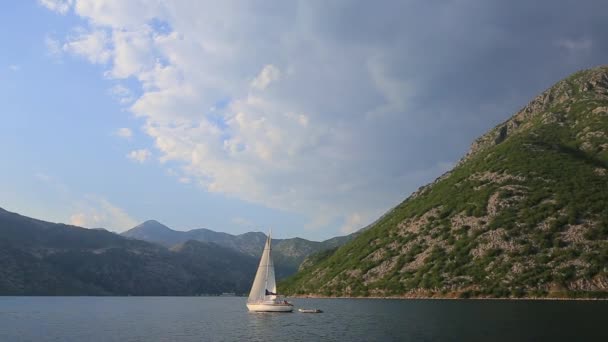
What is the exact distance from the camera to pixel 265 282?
124938mm

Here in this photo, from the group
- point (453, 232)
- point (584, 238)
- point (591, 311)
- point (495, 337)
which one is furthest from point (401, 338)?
point (453, 232)

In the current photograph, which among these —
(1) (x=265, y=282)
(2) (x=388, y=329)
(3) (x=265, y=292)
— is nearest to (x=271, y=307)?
(3) (x=265, y=292)

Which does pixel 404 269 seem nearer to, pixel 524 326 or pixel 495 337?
pixel 524 326

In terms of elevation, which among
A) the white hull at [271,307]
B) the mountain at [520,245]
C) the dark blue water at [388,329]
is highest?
the mountain at [520,245]

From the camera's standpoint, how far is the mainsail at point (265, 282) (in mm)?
122750

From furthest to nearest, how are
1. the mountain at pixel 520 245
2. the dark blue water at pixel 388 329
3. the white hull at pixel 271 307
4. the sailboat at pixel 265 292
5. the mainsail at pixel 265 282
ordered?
the mountain at pixel 520 245 < the white hull at pixel 271 307 < the sailboat at pixel 265 292 < the mainsail at pixel 265 282 < the dark blue water at pixel 388 329

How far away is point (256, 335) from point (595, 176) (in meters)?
157

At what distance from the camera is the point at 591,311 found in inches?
3743

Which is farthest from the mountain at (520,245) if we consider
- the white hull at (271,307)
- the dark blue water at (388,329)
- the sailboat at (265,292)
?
the sailboat at (265,292)

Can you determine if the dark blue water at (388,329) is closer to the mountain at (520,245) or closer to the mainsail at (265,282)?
the mainsail at (265,282)

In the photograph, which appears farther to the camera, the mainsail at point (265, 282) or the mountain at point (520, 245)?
the mountain at point (520, 245)

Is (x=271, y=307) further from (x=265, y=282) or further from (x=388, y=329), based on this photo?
(x=388, y=329)

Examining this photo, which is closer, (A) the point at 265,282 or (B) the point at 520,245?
(A) the point at 265,282

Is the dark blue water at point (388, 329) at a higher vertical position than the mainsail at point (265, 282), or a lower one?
lower
